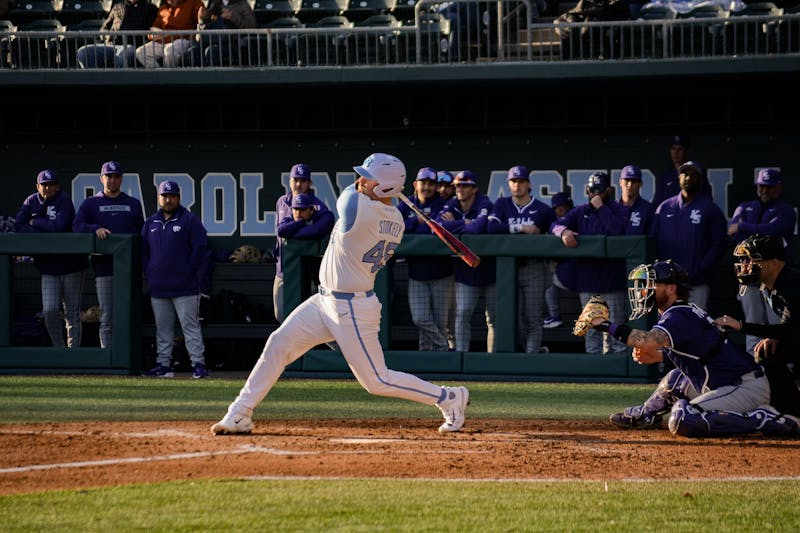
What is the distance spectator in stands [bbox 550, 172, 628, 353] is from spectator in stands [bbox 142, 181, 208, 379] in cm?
338

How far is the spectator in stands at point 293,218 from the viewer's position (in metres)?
11.8

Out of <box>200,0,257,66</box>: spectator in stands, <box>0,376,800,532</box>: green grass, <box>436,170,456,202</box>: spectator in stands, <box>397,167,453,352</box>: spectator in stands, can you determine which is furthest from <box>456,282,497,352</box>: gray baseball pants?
<box>0,376,800,532</box>: green grass

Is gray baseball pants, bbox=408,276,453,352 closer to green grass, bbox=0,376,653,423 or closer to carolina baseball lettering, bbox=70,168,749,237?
green grass, bbox=0,376,653,423

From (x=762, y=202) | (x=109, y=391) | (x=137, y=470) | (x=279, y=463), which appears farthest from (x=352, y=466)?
(x=762, y=202)

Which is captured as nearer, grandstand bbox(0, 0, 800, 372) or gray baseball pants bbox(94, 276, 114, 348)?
gray baseball pants bbox(94, 276, 114, 348)

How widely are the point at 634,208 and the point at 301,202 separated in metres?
3.13

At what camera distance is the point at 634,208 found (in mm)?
11984

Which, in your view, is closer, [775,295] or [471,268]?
[775,295]

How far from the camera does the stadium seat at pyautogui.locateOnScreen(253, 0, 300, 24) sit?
15.0m

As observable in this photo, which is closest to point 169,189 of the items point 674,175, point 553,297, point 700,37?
point 553,297

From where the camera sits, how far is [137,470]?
22.1 feet

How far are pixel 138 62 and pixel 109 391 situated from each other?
442cm

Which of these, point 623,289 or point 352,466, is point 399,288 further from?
point 352,466

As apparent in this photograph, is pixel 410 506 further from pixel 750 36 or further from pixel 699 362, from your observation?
pixel 750 36
